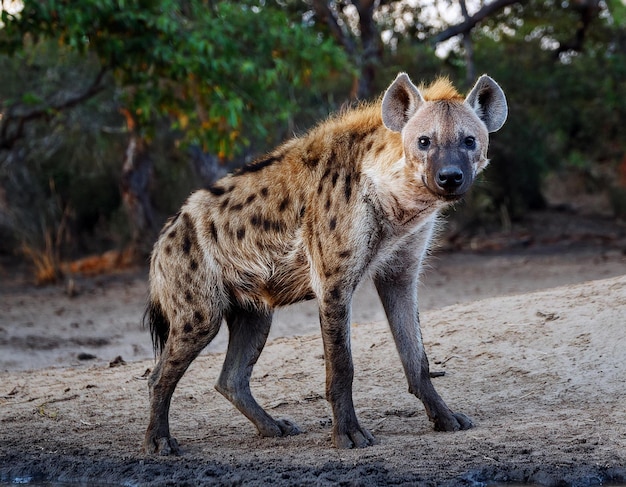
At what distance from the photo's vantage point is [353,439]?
371 centimetres

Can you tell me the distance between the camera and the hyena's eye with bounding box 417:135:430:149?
142 inches

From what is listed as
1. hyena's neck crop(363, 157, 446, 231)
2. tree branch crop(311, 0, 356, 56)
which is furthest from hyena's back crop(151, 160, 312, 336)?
tree branch crop(311, 0, 356, 56)

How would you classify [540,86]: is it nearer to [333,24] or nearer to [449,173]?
[333,24]

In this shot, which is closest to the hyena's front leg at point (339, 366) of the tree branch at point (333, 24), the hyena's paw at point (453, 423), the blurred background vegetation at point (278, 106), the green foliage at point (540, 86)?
the hyena's paw at point (453, 423)

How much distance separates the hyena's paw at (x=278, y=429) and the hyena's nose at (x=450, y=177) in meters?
1.29

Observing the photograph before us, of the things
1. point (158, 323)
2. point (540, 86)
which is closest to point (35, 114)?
point (158, 323)

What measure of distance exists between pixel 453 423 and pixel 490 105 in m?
1.27

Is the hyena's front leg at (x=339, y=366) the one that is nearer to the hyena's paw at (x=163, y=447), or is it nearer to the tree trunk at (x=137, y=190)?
the hyena's paw at (x=163, y=447)

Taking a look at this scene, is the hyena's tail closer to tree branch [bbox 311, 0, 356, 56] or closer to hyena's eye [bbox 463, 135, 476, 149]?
hyena's eye [bbox 463, 135, 476, 149]

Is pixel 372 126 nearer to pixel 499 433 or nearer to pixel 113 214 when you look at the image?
pixel 499 433

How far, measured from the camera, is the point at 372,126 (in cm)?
396

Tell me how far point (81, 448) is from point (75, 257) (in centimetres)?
889

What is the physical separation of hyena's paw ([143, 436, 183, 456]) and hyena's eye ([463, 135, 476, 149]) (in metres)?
1.65

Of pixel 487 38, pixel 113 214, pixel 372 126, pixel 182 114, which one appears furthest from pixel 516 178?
pixel 372 126
